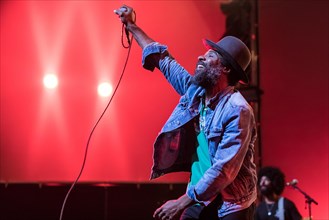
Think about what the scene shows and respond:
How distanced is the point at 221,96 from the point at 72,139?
4.78 metres

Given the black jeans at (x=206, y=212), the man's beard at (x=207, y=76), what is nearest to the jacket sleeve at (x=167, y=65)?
the man's beard at (x=207, y=76)

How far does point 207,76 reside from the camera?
2.28 metres

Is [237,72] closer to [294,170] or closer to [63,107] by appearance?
[294,170]

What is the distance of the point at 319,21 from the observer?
6.72m

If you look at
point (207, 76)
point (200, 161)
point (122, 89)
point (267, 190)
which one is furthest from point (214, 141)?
point (122, 89)

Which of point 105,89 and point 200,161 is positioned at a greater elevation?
point 105,89

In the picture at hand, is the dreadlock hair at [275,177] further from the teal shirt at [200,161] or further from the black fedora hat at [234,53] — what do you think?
the black fedora hat at [234,53]

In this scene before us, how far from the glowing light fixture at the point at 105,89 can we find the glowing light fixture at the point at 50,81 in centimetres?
63

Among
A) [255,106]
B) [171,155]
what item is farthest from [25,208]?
[171,155]

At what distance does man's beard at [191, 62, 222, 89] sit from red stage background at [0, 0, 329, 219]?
4.45 metres

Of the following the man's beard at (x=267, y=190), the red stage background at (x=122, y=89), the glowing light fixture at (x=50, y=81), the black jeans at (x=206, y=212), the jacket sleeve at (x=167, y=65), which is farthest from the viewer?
the glowing light fixture at (x=50, y=81)

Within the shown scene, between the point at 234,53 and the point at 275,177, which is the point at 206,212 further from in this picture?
the point at 275,177

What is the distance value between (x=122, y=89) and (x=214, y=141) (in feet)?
15.9

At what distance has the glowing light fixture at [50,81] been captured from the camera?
6941 millimetres
